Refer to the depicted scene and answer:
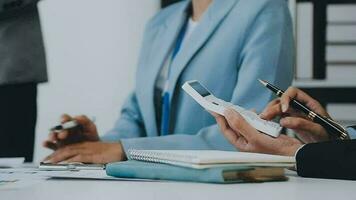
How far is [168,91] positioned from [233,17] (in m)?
0.24

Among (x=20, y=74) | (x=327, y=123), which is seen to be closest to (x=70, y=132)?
(x=20, y=74)

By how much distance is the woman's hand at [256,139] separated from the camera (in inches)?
40.2

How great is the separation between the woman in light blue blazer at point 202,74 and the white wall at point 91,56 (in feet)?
2.47

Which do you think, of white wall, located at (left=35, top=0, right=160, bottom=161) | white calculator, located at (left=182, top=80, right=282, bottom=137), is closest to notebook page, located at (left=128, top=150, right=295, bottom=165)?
white calculator, located at (left=182, top=80, right=282, bottom=137)

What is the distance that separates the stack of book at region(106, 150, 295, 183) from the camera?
807mm

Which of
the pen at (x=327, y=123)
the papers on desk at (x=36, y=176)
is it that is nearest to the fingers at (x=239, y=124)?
the pen at (x=327, y=123)

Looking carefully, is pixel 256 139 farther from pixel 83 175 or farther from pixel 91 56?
pixel 91 56

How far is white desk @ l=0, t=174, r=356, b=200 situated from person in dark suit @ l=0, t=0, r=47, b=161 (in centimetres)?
57

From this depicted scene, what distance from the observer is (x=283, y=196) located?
0.71 metres

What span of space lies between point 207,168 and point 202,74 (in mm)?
731

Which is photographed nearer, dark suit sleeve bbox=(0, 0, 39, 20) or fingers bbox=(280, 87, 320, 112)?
fingers bbox=(280, 87, 320, 112)

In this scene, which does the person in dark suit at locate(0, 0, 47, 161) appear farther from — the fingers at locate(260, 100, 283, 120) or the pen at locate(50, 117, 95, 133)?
the fingers at locate(260, 100, 283, 120)

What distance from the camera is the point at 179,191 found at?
75 cm

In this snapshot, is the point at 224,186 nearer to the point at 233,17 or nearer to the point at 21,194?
the point at 21,194
